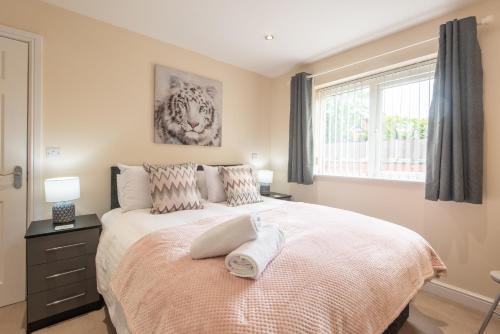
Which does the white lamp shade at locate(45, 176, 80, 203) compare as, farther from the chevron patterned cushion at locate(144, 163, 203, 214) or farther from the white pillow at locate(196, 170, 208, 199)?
the white pillow at locate(196, 170, 208, 199)

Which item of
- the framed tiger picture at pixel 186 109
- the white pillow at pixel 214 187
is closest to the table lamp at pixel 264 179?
the framed tiger picture at pixel 186 109

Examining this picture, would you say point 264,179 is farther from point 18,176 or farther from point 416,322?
point 18,176

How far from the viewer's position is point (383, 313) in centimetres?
99

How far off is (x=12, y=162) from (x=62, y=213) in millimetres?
577

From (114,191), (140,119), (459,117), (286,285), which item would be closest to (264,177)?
(140,119)

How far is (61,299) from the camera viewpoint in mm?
1725

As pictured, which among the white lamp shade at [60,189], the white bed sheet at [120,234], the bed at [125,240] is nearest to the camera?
the bed at [125,240]

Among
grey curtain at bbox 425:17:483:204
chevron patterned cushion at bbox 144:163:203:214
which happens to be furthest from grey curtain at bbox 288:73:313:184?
chevron patterned cushion at bbox 144:163:203:214

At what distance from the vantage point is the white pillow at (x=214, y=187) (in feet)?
8.39

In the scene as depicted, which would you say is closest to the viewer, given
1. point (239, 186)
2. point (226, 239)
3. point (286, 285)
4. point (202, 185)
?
point (286, 285)

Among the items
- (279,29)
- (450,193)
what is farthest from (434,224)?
(279,29)

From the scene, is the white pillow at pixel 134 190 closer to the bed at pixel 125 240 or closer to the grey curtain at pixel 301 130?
the bed at pixel 125 240

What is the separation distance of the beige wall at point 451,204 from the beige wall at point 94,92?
1.94m

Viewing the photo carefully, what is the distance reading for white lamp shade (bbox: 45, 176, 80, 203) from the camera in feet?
6.02
